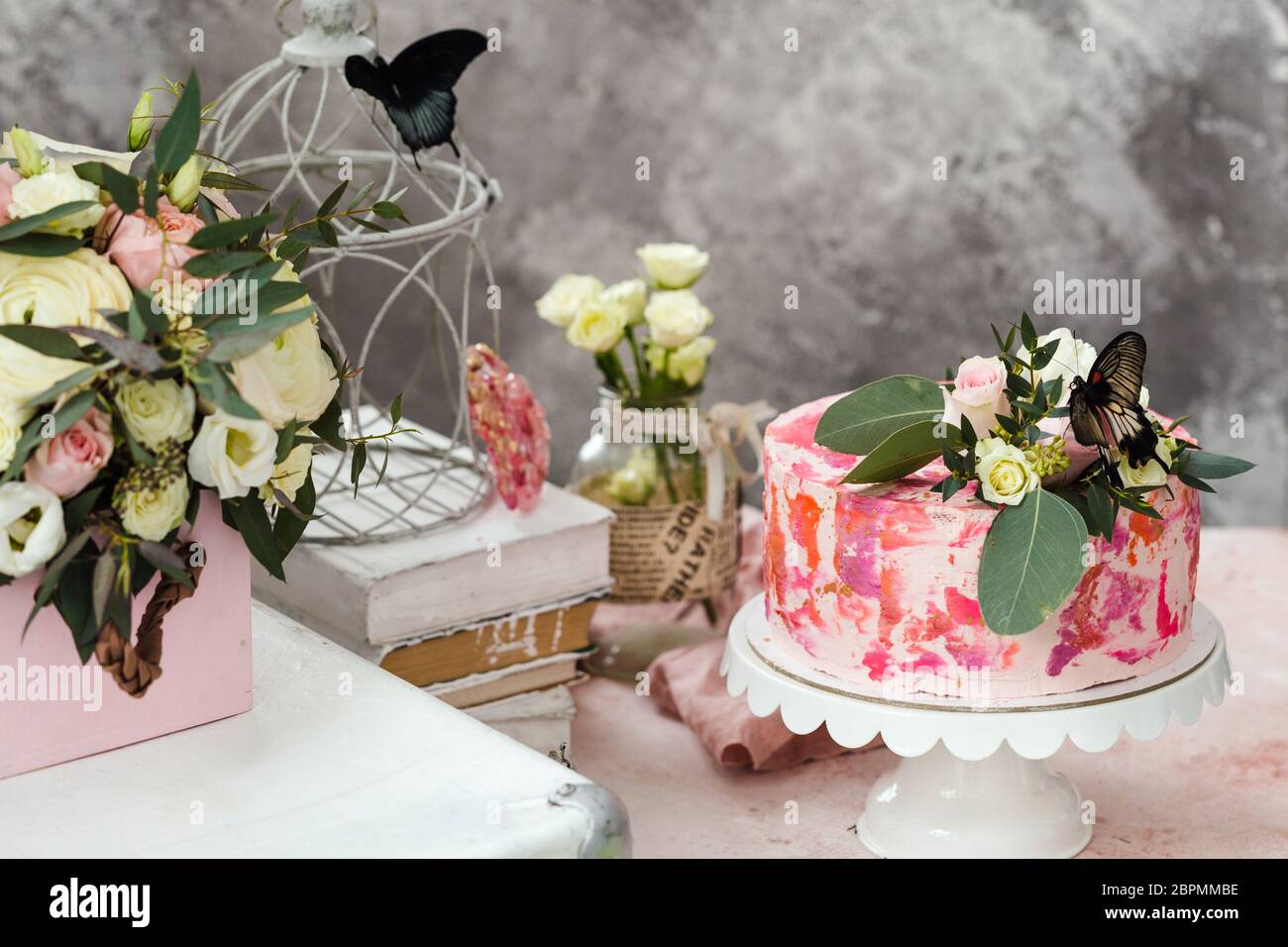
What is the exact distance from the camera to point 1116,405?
1175mm

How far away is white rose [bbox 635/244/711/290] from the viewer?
1794 mm

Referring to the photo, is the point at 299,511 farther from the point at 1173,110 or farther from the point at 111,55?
the point at 1173,110

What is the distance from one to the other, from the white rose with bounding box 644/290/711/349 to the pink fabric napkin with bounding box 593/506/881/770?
1.13 feet

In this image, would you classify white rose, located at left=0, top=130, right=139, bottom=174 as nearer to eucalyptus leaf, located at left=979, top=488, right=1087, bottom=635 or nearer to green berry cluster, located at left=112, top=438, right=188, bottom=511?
green berry cluster, located at left=112, top=438, right=188, bottom=511

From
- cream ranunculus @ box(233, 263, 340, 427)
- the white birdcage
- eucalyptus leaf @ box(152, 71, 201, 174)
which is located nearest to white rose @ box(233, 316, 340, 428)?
cream ranunculus @ box(233, 263, 340, 427)

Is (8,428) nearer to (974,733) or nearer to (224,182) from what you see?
(224,182)

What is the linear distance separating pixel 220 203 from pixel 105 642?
281mm

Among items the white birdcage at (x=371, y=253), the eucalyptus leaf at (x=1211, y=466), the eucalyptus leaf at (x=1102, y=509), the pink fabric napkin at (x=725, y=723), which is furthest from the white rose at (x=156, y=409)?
the pink fabric napkin at (x=725, y=723)

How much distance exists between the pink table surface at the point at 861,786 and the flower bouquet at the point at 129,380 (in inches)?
30.9

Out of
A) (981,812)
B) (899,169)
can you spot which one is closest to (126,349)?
(981,812)

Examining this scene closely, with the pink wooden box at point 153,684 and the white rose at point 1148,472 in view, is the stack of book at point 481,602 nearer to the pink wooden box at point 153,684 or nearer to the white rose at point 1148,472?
the pink wooden box at point 153,684

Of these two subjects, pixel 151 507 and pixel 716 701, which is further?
pixel 716 701

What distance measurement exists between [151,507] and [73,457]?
5 centimetres

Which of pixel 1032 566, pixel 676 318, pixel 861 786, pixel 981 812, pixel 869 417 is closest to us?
pixel 1032 566
